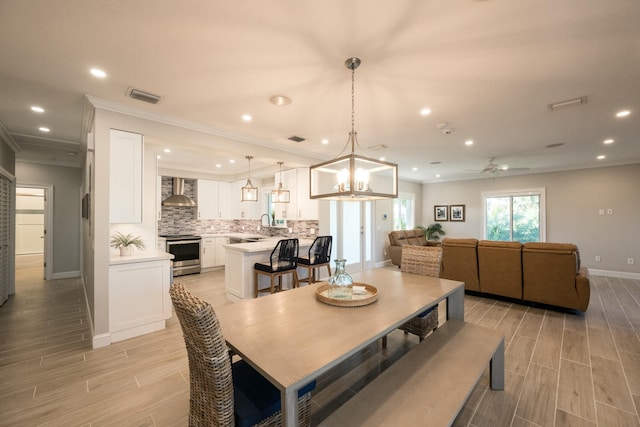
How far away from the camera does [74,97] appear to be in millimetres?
2670

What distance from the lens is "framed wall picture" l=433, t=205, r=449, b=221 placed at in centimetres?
852

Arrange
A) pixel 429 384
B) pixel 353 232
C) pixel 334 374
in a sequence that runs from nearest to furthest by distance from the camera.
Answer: pixel 429 384
pixel 334 374
pixel 353 232

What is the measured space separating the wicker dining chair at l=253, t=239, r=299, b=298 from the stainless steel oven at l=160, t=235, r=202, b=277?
2.69 metres

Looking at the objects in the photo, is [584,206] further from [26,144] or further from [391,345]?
[26,144]

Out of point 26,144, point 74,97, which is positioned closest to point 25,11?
point 74,97

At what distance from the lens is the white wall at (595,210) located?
568 cm

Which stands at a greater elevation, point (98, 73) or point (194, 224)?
point (98, 73)

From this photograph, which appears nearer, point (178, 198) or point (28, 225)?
point (178, 198)

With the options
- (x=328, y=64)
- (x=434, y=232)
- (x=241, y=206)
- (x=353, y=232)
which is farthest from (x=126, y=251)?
(x=434, y=232)

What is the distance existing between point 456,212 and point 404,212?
1582 mm

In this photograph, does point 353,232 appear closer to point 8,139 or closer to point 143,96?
point 143,96

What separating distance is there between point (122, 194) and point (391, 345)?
3.37 m

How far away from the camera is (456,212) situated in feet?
27.2

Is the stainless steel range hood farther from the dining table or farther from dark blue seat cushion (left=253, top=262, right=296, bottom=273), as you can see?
the dining table
